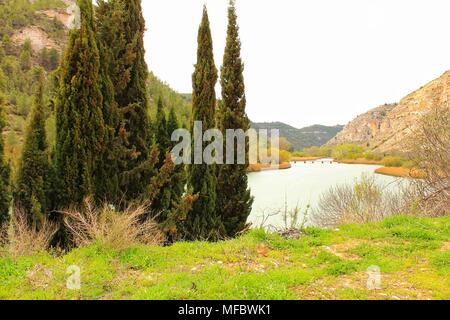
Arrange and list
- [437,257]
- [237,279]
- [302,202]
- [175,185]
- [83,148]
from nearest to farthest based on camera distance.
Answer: [237,279], [437,257], [83,148], [175,185], [302,202]

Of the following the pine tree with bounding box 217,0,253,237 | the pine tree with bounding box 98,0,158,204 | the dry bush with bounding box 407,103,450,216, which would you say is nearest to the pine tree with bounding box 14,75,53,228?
the pine tree with bounding box 98,0,158,204

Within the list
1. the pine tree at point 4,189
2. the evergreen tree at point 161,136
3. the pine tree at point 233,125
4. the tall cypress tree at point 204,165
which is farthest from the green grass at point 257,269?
the pine tree at point 233,125

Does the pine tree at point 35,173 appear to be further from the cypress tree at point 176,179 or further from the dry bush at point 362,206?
the dry bush at point 362,206

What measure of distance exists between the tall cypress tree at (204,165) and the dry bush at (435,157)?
658cm

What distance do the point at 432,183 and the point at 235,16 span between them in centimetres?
993

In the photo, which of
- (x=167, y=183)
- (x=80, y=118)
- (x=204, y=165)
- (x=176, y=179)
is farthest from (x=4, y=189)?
(x=204, y=165)

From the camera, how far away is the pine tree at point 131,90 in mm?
9672

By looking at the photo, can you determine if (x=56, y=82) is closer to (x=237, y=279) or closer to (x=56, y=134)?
(x=56, y=134)

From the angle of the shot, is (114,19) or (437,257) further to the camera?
(114,19)

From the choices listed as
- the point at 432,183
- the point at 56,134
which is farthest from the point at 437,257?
the point at 56,134

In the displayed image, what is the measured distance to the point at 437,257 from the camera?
4.91 meters

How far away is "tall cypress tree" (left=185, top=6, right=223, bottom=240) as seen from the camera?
11.5 m

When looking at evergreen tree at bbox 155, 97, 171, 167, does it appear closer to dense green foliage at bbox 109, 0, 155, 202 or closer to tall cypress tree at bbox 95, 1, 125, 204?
dense green foliage at bbox 109, 0, 155, 202

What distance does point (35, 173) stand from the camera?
7.95 m
